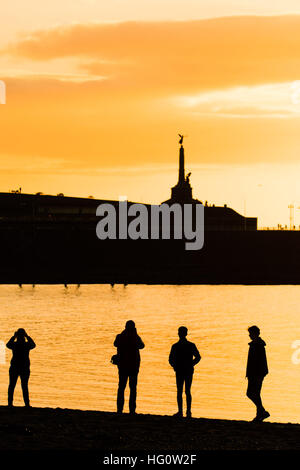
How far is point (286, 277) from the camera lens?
12775 centimetres

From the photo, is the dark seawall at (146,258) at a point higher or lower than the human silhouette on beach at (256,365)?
higher

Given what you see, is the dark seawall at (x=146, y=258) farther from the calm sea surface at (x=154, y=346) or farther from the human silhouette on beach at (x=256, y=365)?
the human silhouette on beach at (x=256, y=365)

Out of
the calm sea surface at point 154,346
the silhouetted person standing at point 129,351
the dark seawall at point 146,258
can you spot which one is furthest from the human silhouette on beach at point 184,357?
the dark seawall at point 146,258

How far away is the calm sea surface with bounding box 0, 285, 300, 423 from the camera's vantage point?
33.2 metres

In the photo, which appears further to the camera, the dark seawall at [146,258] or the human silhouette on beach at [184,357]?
the dark seawall at [146,258]

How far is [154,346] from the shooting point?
55938mm

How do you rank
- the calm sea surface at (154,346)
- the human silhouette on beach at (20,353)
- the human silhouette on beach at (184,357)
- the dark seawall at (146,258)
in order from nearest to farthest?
the human silhouette on beach at (184,357)
the human silhouette on beach at (20,353)
the calm sea surface at (154,346)
the dark seawall at (146,258)

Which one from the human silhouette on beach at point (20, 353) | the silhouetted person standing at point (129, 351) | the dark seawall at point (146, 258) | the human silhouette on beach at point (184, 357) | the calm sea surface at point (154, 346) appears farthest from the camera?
the dark seawall at point (146, 258)

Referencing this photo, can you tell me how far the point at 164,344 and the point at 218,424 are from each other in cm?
4161

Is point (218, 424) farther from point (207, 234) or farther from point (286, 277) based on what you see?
point (207, 234)

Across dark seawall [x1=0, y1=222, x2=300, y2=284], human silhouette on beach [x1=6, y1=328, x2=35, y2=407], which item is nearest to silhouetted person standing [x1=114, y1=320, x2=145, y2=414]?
human silhouette on beach [x1=6, y1=328, x2=35, y2=407]

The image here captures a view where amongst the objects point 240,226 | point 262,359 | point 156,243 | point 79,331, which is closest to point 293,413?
point 262,359

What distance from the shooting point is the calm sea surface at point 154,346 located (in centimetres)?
3322

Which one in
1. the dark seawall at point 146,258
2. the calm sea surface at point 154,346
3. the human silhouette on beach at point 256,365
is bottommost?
the human silhouette on beach at point 256,365
